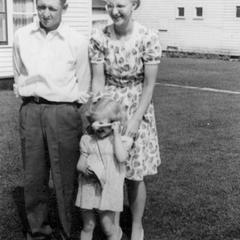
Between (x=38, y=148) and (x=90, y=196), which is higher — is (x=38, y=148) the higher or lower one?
the higher one

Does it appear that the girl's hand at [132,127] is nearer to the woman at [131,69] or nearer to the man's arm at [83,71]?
the woman at [131,69]

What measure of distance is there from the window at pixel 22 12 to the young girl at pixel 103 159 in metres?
10.5

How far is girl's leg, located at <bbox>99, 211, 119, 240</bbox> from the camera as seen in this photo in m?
3.97

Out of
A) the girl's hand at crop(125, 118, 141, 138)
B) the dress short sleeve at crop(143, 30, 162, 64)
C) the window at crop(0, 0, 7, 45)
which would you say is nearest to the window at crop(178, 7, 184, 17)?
the window at crop(0, 0, 7, 45)

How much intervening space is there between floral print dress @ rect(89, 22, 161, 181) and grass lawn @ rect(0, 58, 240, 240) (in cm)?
89

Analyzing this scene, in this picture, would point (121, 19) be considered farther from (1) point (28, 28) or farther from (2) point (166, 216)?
(2) point (166, 216)

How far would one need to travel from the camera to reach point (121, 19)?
3773 millimetres

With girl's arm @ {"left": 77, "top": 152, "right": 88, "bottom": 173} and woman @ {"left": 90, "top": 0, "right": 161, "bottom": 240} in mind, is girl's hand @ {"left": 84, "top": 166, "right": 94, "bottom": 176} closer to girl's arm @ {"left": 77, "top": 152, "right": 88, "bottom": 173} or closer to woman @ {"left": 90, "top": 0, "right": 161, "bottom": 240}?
girl's arm @ {"left": 77, "top": 152, "right": 88, "bottom": 173}

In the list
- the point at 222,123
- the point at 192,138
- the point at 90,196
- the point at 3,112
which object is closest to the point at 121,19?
the point at 90,196

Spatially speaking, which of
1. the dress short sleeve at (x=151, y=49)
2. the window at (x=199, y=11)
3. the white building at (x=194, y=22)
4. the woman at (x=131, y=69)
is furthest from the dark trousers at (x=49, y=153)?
the window at (x=199, y=11)

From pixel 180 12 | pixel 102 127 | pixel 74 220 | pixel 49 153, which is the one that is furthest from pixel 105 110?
pixel 180 12

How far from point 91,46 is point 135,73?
0.37 metres

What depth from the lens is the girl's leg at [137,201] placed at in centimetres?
426

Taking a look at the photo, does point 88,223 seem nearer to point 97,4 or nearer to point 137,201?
point 137,201
